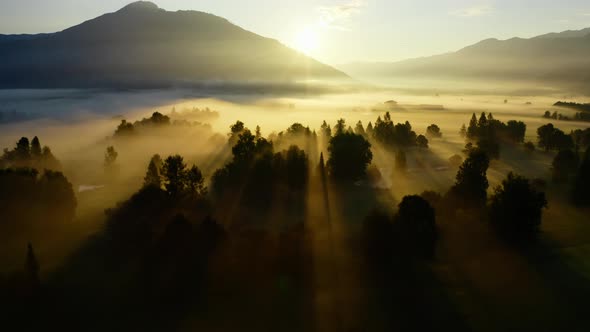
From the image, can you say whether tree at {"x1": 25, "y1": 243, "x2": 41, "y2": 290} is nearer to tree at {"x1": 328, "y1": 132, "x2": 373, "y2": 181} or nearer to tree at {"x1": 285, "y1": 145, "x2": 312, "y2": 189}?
tree at {"x1": 285, "y1": 145, "x2": 312, "y2": 189}

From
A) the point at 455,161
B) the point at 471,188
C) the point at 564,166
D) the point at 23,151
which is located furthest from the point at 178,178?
the point at 564,166

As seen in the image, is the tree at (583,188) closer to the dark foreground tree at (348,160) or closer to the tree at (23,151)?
the dark foreground tree at (348,160)

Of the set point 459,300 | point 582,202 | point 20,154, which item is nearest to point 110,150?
point 20,154

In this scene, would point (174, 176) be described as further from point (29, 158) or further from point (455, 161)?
point (455, 161)

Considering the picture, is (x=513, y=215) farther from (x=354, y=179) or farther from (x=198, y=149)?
(x=198, y=149)

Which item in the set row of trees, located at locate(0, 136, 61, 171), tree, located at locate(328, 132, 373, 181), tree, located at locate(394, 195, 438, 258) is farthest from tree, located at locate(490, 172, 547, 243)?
row of trees, located at locate(0, 136, 61, 171)

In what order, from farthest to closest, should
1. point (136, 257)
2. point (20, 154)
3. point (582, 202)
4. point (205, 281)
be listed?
point (20, 154)
point (582, 202)
point (136, 257)
point (205, 281)

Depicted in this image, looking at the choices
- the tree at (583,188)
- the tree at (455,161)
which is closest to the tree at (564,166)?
the tree at (583,188)
